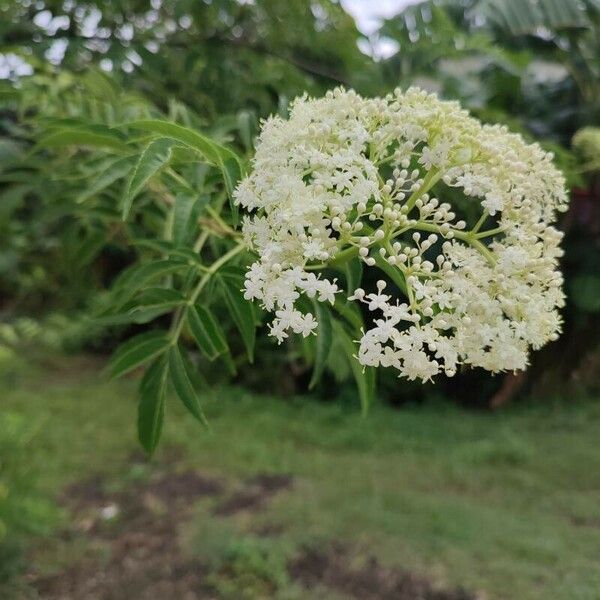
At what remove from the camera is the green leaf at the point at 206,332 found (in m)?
1.10

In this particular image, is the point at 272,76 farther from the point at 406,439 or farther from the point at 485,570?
the point at 406,439

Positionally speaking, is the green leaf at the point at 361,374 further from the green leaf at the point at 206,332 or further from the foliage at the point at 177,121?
the green leaf at the point at 206,332

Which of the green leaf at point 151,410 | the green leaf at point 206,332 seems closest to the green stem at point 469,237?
the green leaf at point 206,332

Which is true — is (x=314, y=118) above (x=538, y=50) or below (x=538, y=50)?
below

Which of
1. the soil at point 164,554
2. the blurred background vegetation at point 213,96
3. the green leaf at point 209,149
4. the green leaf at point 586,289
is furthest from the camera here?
the soil at point 164,554

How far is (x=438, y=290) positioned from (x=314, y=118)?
263mm

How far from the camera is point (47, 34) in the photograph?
217 centimetres

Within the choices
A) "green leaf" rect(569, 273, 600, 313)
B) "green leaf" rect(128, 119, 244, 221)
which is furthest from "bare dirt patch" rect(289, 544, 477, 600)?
"green leaf" rect(128, 119, 244, 221)

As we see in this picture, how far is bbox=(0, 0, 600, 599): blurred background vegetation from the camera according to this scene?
164cm

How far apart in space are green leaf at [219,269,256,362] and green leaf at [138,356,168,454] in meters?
0.16

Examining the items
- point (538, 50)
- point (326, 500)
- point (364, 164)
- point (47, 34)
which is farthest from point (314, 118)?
point (538, 50)

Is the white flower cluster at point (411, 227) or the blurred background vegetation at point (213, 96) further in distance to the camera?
the blurred background vegetation at point (213, 96)

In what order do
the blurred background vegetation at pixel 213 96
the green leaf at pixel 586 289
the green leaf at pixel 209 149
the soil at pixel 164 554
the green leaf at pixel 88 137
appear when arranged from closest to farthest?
the green leaf at pixel 209 149
the green leaf at pixel 88 137
the blurred background vegetation at pixel 213 96
the green leaf at pixel 586 289
the soil at pixel 164 554

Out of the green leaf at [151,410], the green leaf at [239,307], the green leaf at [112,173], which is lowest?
the green leaf at [151,410]
